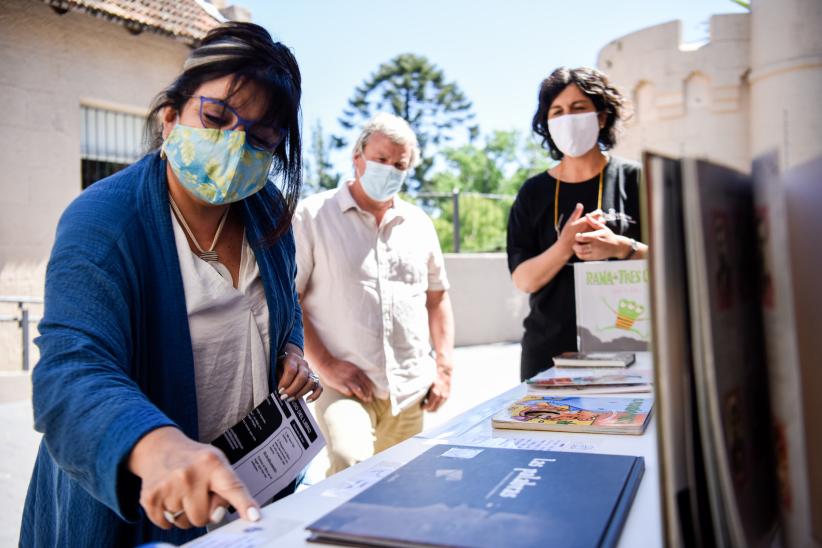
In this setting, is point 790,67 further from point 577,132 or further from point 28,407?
point 28,407

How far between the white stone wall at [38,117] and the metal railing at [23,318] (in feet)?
0.29

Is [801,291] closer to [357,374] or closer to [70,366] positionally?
[70,366]

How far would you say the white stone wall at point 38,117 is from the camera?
6.91 meters

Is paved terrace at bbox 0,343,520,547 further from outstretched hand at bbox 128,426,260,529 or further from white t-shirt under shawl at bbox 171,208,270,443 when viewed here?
outstretched hand at bbox 128,426,260,529

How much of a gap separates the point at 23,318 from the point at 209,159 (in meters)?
6.26

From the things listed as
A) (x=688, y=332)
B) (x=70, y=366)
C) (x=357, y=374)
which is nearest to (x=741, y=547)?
(x=688, y=332)

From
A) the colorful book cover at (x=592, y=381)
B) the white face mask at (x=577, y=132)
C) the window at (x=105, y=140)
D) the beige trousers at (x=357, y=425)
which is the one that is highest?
the window at (x=105, y=140)

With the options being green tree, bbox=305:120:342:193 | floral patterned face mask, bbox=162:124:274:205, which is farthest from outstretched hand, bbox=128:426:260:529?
green tree, bbox=305:120:342:193

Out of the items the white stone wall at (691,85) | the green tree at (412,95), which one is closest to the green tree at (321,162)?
the green tree at (412,95)

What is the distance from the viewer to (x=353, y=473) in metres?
1.16

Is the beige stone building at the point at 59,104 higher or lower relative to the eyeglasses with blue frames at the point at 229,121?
higher

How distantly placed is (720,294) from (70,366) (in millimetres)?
906

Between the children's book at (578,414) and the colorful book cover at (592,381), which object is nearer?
the children's book at (578,414)

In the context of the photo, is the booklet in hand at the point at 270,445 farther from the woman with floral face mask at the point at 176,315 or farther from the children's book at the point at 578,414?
the children's book at the point at 578,414
